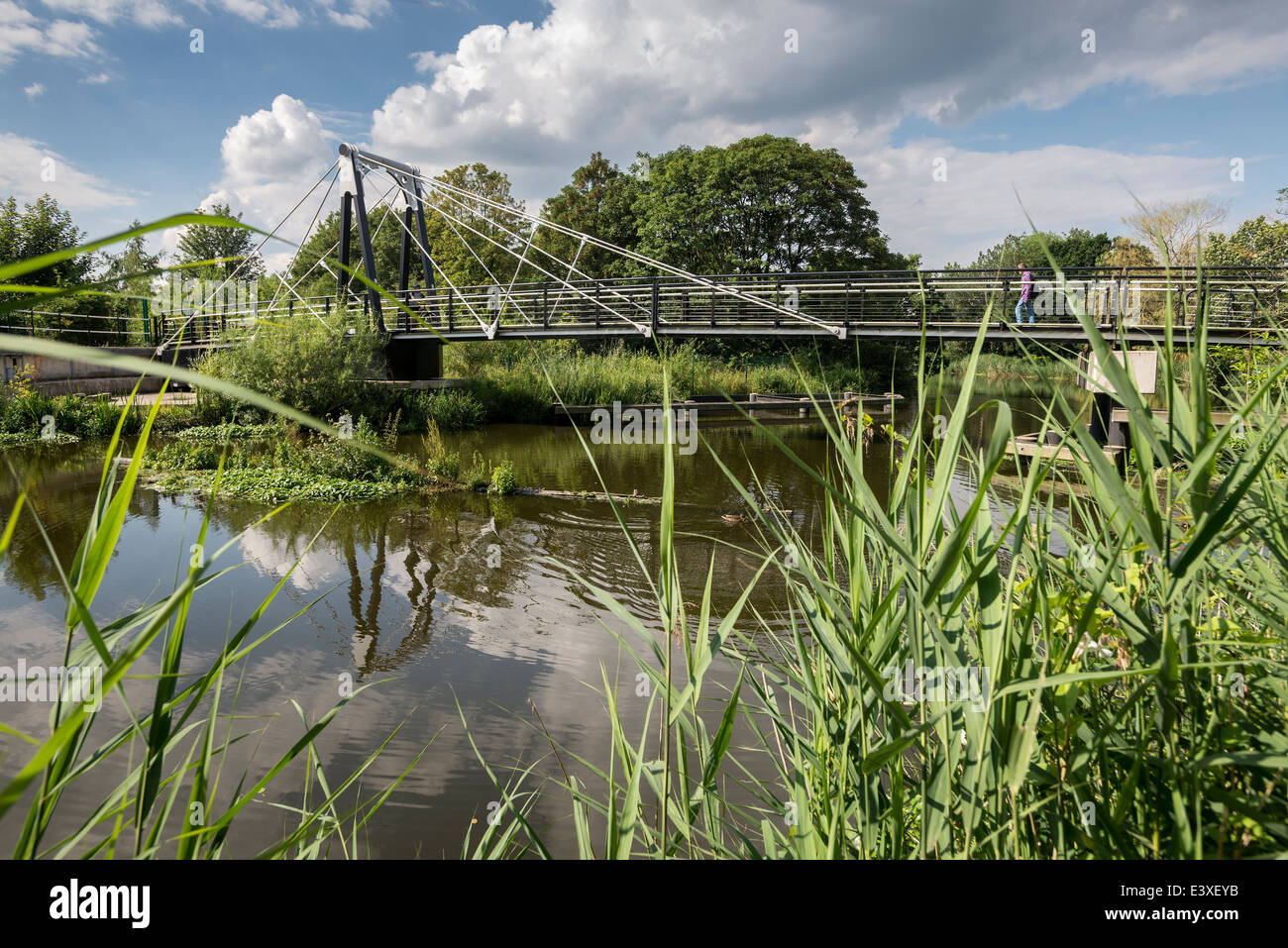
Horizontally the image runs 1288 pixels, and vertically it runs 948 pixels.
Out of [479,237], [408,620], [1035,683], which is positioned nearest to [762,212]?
[479,237]

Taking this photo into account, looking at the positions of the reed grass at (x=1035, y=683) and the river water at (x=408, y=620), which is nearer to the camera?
the reed grass at (x=1035, y=683)

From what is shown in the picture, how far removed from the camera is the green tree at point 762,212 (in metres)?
30.0

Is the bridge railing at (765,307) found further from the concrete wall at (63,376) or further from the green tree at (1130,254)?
the green tree at (1130,254)

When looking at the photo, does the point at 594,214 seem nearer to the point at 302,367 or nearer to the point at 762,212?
the point at 762,212

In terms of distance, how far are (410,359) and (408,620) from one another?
49.2 feet

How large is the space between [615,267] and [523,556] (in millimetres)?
27950

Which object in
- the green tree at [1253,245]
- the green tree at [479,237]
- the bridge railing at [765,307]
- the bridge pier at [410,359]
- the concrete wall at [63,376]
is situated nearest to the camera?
the bridge railing at [765,307]

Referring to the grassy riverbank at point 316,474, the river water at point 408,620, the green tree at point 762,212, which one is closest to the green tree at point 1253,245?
the green tree at point 762,212

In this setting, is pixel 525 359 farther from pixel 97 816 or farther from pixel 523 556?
pixel 97 816

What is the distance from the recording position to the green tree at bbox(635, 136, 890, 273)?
30016 mm

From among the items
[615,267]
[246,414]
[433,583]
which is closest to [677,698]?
[433,583]

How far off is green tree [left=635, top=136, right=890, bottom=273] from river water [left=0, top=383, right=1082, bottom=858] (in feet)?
74.3

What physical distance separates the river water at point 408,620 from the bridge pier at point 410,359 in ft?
28.8

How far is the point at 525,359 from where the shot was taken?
73.7ft
